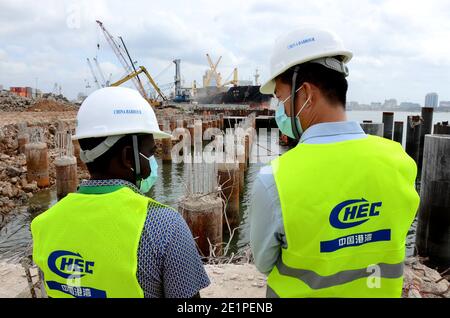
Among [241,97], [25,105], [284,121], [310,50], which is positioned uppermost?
[241,97]

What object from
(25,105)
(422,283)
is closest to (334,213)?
(422,283)

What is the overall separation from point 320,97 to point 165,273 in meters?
1.14

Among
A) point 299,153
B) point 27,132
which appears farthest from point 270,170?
point 27,132

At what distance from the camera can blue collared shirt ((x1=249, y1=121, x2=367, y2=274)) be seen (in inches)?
58.1

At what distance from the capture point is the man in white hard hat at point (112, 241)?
1.45 meters

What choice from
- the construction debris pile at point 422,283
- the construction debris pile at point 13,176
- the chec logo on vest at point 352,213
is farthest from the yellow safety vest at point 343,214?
the construction debris pile at point 13,176

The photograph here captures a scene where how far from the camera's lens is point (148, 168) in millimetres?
1823

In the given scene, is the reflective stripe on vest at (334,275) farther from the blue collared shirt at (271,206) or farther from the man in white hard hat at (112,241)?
the man in white hard hat at (112,241)

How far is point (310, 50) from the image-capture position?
1.70m

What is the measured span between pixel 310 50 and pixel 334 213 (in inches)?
32.9

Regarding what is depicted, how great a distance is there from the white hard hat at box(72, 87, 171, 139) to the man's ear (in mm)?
86

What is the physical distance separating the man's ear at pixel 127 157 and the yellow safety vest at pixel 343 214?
0.76 m

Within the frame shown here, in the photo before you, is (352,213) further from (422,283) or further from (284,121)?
(422,283)

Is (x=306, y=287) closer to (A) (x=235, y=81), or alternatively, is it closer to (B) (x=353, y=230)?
(B) (x=353, y=230)
